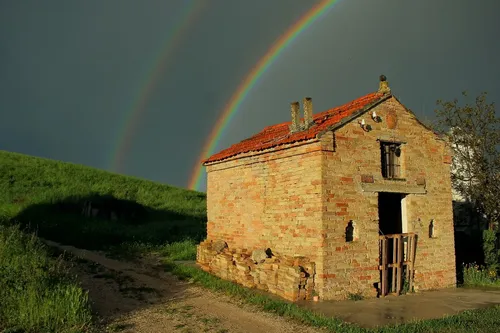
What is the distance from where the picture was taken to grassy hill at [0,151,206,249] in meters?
22.4

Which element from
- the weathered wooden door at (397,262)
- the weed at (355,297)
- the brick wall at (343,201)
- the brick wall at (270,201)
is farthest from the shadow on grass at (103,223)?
the weed at (355,297)

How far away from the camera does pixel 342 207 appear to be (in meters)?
11.3

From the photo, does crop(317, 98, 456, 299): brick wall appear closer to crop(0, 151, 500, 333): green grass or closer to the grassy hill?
crop(0, 151, 500, 333): green grass

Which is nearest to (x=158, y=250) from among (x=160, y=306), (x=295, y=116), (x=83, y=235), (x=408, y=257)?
(x=83, y=235)

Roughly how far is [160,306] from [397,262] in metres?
6.76

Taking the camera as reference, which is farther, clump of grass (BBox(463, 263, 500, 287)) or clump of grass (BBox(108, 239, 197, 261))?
clump of grass (BBox(108, 239, 197, 261))

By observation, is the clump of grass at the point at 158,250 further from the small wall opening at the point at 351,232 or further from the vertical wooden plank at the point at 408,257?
the vertical wooden plank at the point at 408,257

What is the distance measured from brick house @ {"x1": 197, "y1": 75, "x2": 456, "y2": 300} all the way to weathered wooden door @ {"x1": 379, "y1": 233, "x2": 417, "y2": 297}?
29 mm

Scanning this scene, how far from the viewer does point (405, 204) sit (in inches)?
507

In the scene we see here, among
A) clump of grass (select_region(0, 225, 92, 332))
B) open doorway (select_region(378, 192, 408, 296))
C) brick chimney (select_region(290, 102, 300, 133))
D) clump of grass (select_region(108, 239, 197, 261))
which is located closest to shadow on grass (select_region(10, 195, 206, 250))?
clump of grass (select_region(108, 239, 197, 261))

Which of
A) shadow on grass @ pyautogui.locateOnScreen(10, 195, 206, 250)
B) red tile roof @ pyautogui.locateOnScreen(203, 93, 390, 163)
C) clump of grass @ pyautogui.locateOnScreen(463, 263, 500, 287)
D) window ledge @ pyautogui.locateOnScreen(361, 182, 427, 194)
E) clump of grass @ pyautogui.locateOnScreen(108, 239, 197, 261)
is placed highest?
red tile roof @ pyautogui.locateOnScreen(203, 93, 390, 163)

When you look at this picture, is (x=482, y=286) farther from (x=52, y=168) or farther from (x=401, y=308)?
(x=52, y=168)

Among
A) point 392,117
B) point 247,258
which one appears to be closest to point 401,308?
point 247,258

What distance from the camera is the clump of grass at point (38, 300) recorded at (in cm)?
797
